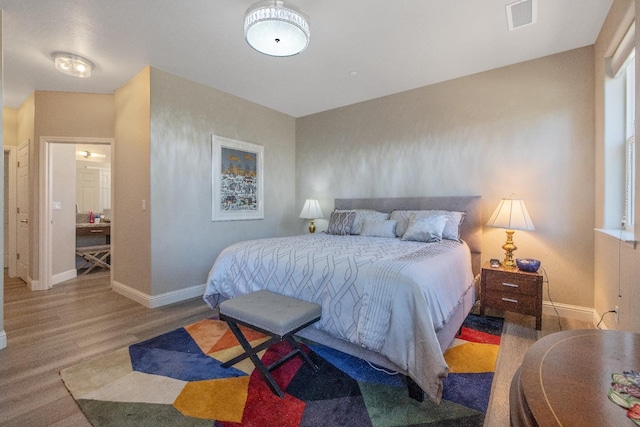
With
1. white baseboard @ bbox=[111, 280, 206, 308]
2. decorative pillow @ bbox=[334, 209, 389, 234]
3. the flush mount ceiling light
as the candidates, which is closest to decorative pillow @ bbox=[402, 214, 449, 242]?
decorative pillow @ bbox=[334, 209, 389, 234]

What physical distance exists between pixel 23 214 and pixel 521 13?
6.43m

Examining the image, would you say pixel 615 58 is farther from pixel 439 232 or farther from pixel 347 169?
pixel 347 169

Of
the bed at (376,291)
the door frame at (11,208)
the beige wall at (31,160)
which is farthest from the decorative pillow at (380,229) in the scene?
the door frame at (11,208)

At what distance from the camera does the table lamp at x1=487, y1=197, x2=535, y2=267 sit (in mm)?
2734

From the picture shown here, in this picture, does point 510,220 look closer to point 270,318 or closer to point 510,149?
point 510,149

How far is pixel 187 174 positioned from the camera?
138 inches

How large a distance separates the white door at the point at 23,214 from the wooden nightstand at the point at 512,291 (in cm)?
582

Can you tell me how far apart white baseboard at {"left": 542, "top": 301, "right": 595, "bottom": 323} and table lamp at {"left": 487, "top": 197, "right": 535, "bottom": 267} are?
61cm

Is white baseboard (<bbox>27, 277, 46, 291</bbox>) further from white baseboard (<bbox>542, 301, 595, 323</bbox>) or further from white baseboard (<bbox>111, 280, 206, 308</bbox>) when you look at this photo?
white baseboard (<bbox>542, 301, 595, 323</bbox>)

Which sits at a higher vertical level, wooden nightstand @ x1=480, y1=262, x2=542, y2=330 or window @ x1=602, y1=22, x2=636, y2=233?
window @ x1=602, y1=22, x2=636, y2=233

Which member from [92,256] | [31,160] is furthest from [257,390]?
[92,256]

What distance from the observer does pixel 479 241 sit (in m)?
3.18

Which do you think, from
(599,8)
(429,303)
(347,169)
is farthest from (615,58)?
(347,169)

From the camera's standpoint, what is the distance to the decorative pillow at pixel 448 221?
3.05 meters
